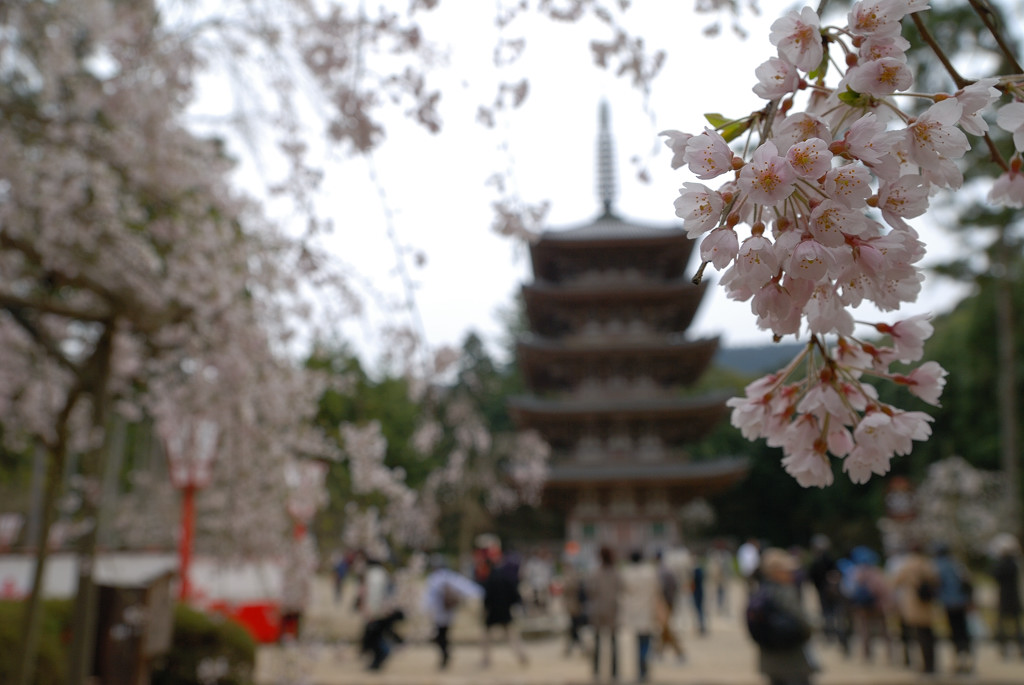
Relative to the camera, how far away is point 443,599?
298 inches

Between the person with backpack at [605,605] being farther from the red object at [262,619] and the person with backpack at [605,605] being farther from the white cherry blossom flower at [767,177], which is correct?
the white cherry blossom flower at [767,177]

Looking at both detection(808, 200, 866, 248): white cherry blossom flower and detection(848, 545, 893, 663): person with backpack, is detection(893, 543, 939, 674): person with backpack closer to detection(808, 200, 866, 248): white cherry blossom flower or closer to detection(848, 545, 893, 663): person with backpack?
detection(848, 545, 893, 663): person with backpack

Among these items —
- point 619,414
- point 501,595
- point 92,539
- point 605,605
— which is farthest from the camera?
point 619,414

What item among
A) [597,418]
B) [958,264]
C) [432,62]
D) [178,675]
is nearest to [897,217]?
[432,62]

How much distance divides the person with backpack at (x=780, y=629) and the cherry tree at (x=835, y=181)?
3.34 metres

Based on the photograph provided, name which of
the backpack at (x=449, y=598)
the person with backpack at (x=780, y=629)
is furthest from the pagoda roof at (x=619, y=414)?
the person with backpack at (x=780, y=629)

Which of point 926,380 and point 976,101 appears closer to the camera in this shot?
point 976,101

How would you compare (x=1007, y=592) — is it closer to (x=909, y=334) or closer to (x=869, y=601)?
(x=869, y=601)

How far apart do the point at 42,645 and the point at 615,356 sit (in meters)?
14.8

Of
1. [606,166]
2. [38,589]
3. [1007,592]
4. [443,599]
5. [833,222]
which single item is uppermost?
[606,166]

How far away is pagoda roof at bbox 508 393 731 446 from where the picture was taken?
681 inches

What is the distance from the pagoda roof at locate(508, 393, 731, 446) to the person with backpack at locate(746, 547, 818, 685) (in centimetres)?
1314

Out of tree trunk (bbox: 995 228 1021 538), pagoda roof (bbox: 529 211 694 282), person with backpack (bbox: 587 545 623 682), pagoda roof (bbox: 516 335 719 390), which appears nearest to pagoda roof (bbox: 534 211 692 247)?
pagoda roof (bbox: 529 211 694 282)

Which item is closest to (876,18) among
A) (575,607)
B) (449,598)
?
(449,598)
